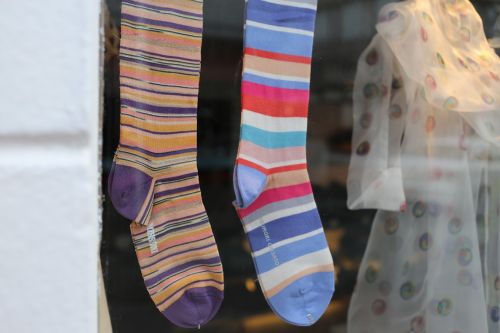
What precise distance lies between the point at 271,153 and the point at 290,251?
17 cm

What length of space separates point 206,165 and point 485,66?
699 millimetres

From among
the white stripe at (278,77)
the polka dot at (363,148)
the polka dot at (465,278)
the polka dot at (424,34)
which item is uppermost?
the polka dot at (424,34)

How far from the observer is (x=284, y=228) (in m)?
0.91

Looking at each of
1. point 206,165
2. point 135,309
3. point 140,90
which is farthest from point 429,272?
point 140,90

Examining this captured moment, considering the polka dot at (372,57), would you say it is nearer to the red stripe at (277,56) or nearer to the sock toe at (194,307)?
the red stripe at (277,56)

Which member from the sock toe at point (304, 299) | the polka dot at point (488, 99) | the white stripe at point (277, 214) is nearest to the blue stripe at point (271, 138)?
the white stripe at point (277, 214)

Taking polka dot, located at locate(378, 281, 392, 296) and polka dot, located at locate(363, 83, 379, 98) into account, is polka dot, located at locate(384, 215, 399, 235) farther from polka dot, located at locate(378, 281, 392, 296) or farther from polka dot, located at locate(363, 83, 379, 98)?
polka dot, located at locate(363, 83, 379, 98)

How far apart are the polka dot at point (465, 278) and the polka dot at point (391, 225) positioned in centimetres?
19

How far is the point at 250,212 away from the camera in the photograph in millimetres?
903

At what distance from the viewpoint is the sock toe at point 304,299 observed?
0.88 meters

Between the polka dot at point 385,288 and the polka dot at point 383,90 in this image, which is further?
the polka dot at point 385,288
